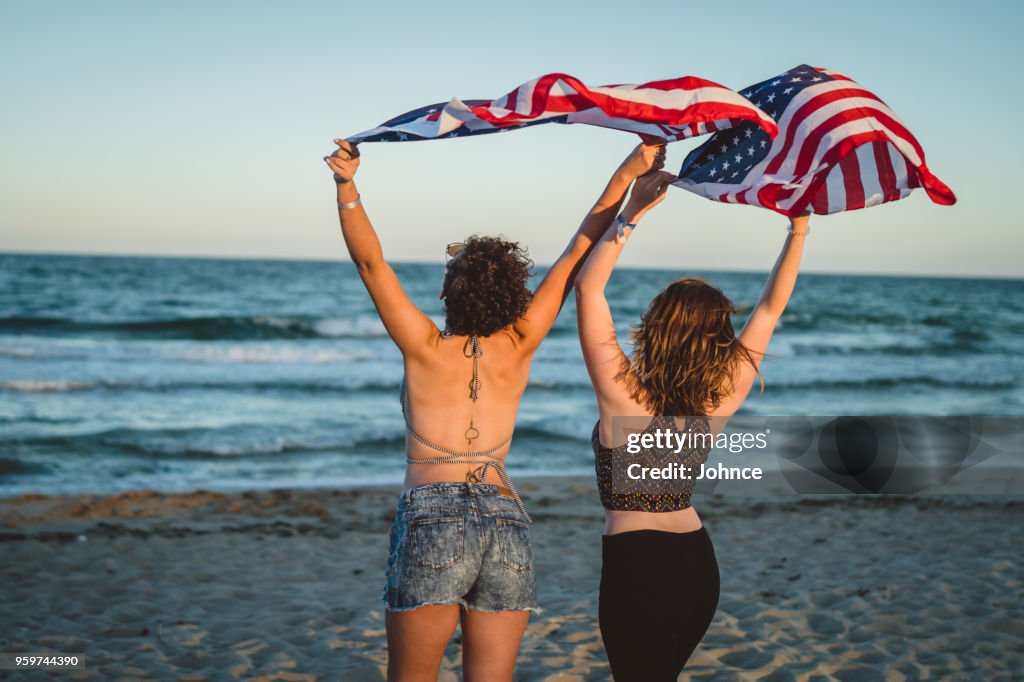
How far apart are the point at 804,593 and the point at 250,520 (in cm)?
463

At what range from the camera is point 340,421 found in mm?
12953

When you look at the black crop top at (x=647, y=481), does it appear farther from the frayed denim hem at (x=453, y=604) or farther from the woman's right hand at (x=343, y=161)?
the woman's right hand at (x=343, y=161)

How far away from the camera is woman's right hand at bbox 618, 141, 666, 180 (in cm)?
283

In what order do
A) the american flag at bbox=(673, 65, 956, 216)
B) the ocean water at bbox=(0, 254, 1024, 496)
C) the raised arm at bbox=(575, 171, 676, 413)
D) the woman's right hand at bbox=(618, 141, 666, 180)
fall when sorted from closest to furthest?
the raised arm at bbox=(575, 171, 676, 413) < the woman's right hand at bbox=(618, 141, 666, 180) < the american flag at bbox=(673, 65, 956, 216) < the ocean water at bbox=(0, 254, 1024, 496)

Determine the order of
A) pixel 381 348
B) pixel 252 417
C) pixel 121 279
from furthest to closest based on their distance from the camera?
1. pixel 121 279
2. pixel 381 348
3. pixel 252 417

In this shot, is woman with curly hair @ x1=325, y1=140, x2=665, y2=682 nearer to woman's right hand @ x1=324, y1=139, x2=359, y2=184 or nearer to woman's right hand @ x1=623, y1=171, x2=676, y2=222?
woman's right hand @ x1=324, y1=139, x2=359, y2=184

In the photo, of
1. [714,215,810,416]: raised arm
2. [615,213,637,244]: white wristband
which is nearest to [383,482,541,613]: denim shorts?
[714,215,810,416]: raised arm

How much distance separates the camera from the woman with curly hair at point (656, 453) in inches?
97.1

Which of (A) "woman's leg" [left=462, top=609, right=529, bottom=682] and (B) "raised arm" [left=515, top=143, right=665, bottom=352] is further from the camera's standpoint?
(B) "raised arm" [left=515, top=143, right=665, bottom=352]

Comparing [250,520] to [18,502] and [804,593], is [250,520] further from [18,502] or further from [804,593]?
[804,593]

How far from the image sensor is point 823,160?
10.1 ft

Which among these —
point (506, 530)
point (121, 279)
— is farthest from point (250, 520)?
point (121, 279)

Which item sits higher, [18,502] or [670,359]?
[670,359]

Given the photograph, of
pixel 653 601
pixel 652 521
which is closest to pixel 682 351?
pixel 652 521
